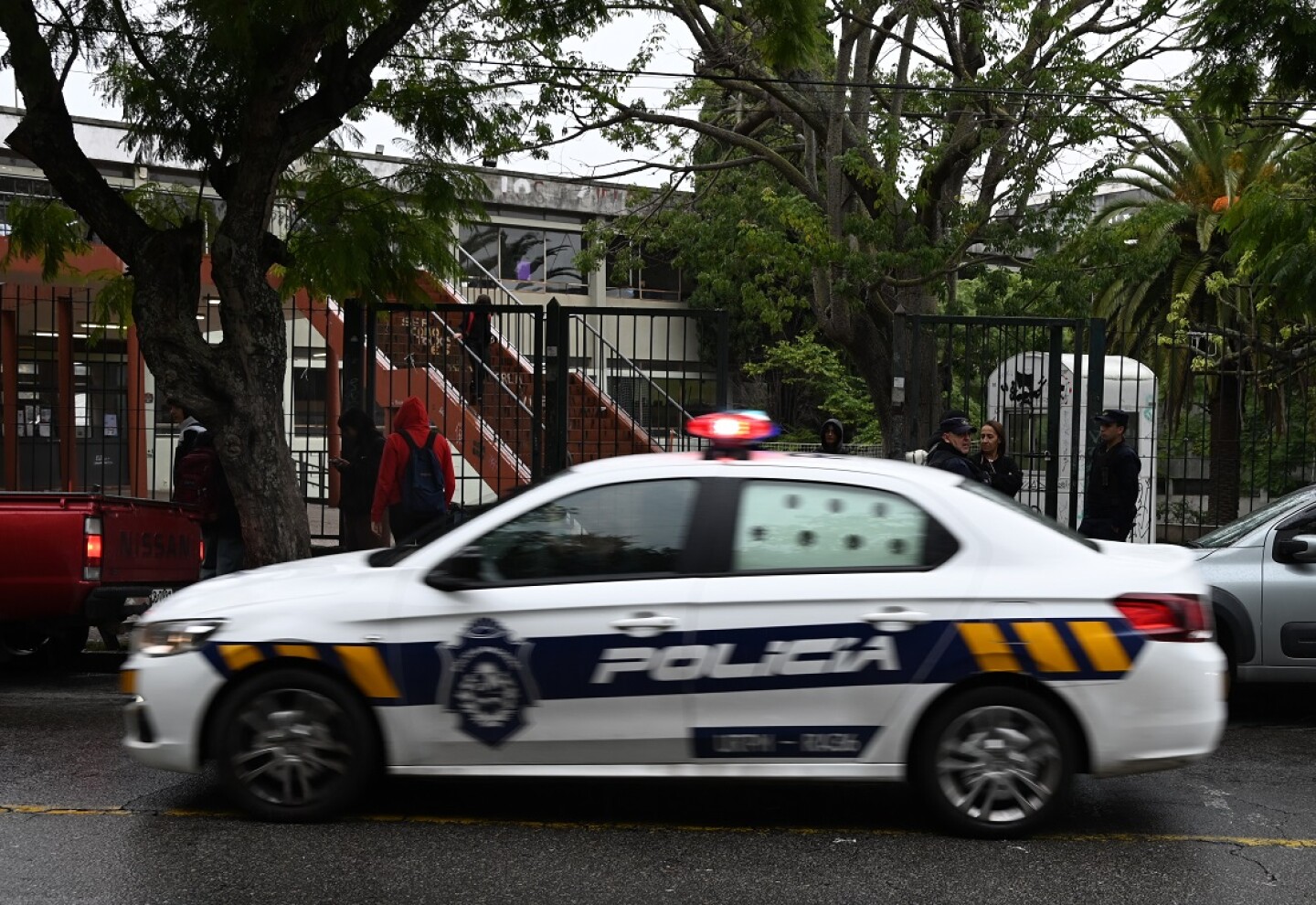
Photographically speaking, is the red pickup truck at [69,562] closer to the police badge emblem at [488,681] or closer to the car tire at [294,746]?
the car tire at [294,746]

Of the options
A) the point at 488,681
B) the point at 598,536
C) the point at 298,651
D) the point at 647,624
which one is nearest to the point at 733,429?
the point at 598,536

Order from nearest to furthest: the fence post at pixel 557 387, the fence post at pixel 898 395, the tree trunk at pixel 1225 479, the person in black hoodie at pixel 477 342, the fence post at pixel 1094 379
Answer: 1. the fence post at pixel 557 387
2. the fence post at pixel 1094 379
3. the fence post at pixel 898 395
4. the person in black hoodie at pixel 477 342
5. the tree trunk at pixel 1225 479

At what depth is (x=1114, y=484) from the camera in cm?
1012

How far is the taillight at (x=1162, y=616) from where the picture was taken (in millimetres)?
5176

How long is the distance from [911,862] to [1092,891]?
0.65 metres

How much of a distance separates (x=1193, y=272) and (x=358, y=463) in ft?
54.9

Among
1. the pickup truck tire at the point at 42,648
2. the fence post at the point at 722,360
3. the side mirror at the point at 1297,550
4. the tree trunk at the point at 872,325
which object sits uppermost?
the tree trunk at the point at 872,325

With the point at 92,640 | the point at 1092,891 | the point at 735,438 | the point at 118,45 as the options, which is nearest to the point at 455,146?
the point at 118,45

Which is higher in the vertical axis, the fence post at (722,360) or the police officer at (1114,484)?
the fence post at (722,360)

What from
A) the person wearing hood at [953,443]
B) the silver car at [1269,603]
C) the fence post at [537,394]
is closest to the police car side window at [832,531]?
the silver car at [1269,603]

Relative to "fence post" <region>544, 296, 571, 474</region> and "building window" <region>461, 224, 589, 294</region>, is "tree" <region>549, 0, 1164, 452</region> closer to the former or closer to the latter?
"fence post" <region>544, 296, 571, 474</region>

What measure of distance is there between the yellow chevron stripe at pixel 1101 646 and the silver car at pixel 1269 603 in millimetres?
3077

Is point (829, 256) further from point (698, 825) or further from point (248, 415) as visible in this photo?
point (698, 825)

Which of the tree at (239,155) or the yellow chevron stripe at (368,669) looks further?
the tree at (239,155)
